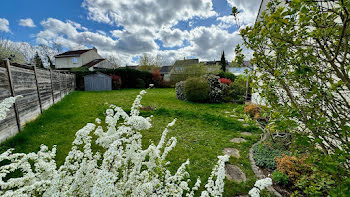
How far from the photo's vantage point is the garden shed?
56.5 feet

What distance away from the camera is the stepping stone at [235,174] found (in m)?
2.82

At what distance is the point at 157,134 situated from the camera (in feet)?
16.0

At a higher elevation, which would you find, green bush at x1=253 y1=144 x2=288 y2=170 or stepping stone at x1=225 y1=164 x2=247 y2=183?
green bush at x1=253 y1=144 x2=288 y2=170

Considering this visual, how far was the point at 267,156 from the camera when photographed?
345 centimetres

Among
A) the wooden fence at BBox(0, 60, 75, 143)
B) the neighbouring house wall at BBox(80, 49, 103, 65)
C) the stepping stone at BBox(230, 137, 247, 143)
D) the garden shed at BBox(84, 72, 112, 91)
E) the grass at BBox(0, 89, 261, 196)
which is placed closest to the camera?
the grass at BBox(0, 89, 261, 196)

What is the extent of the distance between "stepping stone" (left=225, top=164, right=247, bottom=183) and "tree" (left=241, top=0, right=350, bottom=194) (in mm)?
1698

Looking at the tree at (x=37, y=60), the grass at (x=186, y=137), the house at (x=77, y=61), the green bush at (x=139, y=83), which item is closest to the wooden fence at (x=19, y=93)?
the grass at (x=186, y=137)

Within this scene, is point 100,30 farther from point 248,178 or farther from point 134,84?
point 248,178

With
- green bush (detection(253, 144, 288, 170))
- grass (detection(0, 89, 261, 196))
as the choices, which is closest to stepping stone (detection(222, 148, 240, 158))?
grass (detection(0, 89, 261, 196))

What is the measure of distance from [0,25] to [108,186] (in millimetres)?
18828

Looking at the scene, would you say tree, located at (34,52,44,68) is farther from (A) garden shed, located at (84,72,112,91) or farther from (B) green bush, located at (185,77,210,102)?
(B) green bush, located at (185,77,210,102)

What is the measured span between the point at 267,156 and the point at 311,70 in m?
3.08

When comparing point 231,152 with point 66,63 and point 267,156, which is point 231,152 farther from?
point 66,63

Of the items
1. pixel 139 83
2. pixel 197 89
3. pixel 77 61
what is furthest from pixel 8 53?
pixel 77 61
